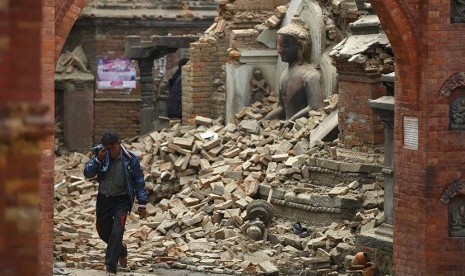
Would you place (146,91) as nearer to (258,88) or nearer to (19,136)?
(258,88)

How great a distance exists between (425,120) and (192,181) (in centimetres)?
704

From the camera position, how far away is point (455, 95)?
14.5 meters

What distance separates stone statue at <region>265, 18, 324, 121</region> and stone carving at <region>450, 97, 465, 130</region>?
7449mm

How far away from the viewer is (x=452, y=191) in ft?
47.6

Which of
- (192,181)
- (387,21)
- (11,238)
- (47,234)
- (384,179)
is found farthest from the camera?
(192,181)

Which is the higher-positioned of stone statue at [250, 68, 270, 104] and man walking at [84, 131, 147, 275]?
stone statue at [250, 68, 270, 104]

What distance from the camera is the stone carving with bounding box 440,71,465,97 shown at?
14406 mm

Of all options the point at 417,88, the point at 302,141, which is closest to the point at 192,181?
the point at 302,141

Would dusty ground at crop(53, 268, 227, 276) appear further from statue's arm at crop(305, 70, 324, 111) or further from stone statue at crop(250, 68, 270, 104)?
stone statue at crop(250, 68, 270, 104)

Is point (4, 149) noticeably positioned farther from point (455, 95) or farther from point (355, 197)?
point (355, 197)

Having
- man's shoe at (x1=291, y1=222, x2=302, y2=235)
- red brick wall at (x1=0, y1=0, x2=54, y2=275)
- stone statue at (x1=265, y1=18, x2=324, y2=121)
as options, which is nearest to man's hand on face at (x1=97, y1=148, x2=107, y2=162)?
man's shoe at (x1=291, y1=222, x2=302, y2=235)

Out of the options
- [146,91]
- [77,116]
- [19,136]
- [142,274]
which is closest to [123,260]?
[142,274]

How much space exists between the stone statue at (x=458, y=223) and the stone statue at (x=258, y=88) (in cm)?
974

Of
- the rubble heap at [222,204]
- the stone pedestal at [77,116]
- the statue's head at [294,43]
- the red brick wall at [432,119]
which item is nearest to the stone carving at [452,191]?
the red brick wall at [432,119]
